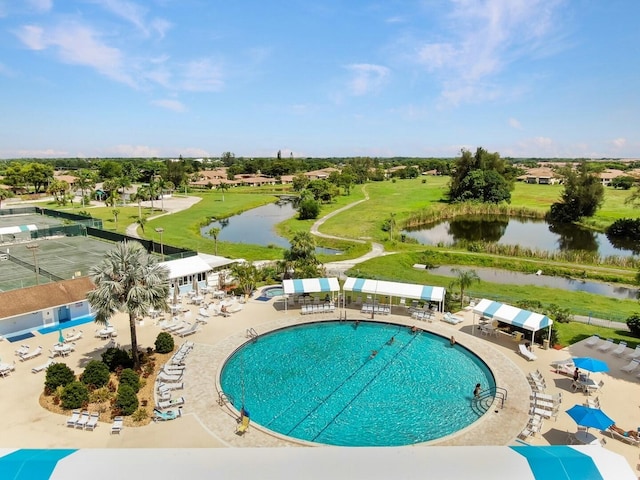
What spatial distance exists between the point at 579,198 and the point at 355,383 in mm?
77332

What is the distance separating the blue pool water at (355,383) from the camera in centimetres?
1802

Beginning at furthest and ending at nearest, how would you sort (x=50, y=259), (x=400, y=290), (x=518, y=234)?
1. (x=518, y=234)
2. (x=50, y=259)
3. (x=400, y=290)

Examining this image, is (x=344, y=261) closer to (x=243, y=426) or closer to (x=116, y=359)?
(x=116, y=359)

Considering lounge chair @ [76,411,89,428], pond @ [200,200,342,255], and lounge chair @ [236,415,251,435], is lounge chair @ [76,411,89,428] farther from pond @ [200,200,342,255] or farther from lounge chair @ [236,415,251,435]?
pond @ [200,200,342,255]

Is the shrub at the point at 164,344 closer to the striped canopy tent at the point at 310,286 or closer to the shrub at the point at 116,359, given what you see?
the shrub at the point at 116,359

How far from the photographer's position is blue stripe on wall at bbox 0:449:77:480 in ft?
29.7

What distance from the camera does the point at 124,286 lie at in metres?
20.2

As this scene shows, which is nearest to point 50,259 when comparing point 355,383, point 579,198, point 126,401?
point 126,401

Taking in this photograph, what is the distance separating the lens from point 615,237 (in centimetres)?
7031

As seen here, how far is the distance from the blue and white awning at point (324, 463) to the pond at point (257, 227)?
150 ft

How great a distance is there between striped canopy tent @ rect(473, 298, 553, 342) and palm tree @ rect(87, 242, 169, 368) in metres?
18.9

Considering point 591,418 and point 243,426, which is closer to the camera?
point 591,418

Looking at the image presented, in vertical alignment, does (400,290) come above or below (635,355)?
above

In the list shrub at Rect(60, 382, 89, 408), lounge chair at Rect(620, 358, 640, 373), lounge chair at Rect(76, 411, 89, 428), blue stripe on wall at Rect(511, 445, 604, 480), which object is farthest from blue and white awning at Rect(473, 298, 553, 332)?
shrub at Rect(60, 382, 89, 408)
